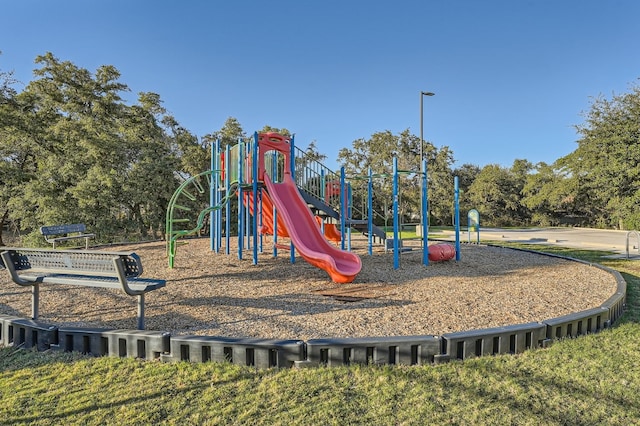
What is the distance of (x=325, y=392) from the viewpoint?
2.57 meters

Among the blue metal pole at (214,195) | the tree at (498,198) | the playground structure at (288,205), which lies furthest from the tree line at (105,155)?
the tree at (498,198)

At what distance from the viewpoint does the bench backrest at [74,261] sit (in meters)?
3.87

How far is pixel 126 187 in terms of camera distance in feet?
54.2

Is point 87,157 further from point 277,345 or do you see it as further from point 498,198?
point 498,198

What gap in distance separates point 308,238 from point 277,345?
4449mm

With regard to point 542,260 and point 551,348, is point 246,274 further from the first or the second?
point 542,260

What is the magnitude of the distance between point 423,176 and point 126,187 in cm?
1348

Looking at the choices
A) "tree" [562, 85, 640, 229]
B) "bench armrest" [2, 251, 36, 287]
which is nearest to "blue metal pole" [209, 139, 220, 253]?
"bench armrest" [2, 251, 36, 287]

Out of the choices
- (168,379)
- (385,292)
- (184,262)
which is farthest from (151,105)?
(168,379)

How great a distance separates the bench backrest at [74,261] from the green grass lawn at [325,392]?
1.00 m

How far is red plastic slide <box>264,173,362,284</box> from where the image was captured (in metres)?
6.44

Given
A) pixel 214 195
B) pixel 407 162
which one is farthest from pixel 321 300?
pixel 407 162

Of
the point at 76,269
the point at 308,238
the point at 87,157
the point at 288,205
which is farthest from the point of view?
the point at 87,157

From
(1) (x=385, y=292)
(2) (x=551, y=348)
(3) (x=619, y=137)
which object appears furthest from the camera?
(3) (x=619, y=137)
